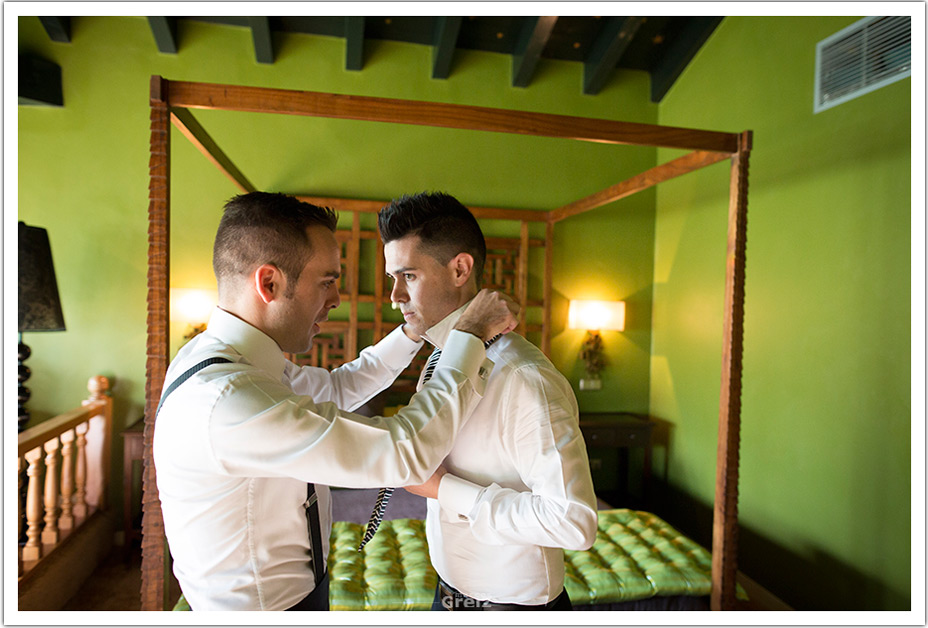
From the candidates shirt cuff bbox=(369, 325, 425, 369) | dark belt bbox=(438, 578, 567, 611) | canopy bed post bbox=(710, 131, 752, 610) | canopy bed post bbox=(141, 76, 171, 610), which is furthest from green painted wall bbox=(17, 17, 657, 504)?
dark belt bbox=(438, 578, 567, 611)

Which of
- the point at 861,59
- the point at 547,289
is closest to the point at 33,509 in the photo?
the point at 547,289

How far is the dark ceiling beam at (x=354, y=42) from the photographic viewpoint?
390 cm

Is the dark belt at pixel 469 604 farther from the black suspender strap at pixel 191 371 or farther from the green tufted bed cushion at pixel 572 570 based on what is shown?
the green tufted bed cushion at pixel 572 570

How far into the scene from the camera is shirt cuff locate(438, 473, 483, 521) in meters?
1.16

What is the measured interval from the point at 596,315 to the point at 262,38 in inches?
127

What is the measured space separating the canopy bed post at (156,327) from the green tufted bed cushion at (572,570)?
30.9 inches

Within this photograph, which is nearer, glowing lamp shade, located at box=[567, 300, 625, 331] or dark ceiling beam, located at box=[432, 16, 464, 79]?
dark ceiling beam, located at box=[432, 16, 464, 79]

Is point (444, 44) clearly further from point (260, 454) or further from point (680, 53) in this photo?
point (260, 454)

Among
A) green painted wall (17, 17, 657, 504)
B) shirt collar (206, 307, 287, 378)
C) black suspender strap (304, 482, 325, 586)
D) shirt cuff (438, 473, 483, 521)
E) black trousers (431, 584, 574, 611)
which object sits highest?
green painted wall (17, 17, 657, 504)

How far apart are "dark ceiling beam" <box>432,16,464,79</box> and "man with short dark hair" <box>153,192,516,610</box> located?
330 cm

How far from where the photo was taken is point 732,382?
2.25 m

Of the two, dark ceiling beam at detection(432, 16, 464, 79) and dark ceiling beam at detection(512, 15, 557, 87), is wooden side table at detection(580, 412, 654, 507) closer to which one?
dark ceiling beam at detection(512, 15, 557, 87)

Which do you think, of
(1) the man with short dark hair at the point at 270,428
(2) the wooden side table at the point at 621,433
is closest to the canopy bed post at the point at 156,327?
(1) the man with short dark hair at the point at 270,428

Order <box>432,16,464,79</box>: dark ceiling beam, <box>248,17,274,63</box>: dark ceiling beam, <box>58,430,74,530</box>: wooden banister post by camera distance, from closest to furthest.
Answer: <box>58,430,74,530</box>: wooden banister post < <box>248,17,274,63</box>: dark ceiling beam < <box>432,16,464,79</box>: dark ceiling beam
